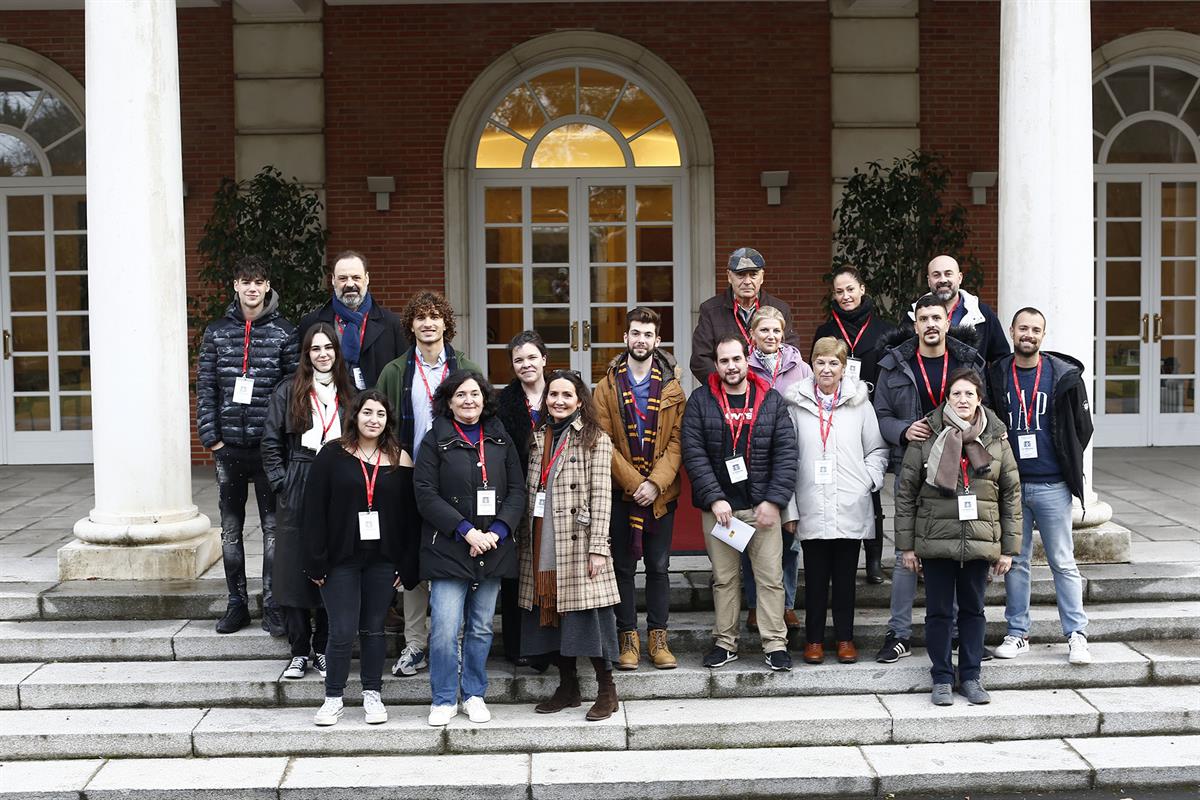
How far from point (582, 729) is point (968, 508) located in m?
1.88

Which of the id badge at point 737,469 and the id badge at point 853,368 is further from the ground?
the id badge at point 853,368

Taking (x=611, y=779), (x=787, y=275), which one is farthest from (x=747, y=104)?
(x=611, y=779)

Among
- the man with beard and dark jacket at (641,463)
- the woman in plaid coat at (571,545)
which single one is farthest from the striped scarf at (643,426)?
the woman in plaid coat at (571,545)

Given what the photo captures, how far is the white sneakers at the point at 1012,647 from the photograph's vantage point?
6035mm

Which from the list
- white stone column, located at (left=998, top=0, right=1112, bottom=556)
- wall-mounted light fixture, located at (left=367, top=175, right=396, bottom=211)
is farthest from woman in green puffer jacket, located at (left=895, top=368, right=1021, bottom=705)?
wall-mounted light fixture, located at (left=367, top=175, right=396, bottom=211)

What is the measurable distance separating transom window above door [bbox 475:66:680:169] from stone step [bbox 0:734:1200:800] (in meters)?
6.91

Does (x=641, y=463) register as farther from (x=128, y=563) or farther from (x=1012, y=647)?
(x=128, y=563)

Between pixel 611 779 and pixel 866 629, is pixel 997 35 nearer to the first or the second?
pixel 866 629

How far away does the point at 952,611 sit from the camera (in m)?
5.65

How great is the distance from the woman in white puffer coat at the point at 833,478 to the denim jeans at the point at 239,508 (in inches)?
94.2

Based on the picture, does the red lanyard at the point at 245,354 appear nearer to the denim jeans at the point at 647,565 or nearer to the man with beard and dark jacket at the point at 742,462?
the denim jeans at the point at 647,565

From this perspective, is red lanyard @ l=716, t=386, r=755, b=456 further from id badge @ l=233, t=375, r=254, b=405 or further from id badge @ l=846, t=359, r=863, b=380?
id badge @ l=233, t=375, r=254, b=405

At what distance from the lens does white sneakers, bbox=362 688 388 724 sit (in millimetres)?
5535

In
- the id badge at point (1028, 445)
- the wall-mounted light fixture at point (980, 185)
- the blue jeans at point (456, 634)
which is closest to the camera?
the blue jeans at point (456, 634)
